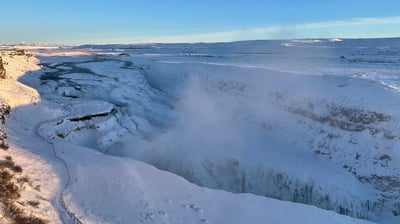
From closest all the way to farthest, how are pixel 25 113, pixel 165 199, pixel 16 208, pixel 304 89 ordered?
1. pixel 16 208
2. pixel 165 199
3. pixel 25 113
4. pixel 304 89

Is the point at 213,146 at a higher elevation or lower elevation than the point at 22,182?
lower

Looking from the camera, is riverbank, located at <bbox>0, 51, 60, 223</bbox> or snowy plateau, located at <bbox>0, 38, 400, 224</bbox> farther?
snowy plateau, located at <bbox>0, 38, 400, 224</bbox>

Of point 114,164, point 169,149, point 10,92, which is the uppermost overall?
point 10,92

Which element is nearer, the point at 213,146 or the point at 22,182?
the point at 22,182

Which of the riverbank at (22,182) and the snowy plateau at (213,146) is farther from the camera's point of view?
the snowy plateau at (213,146)

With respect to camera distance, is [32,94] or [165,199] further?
[32,94]

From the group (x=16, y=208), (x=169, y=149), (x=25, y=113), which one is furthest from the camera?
(x=169, y=149)

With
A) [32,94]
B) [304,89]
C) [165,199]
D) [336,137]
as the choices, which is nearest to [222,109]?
[304,89]

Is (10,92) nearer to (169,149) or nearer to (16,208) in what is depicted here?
(169,149)
